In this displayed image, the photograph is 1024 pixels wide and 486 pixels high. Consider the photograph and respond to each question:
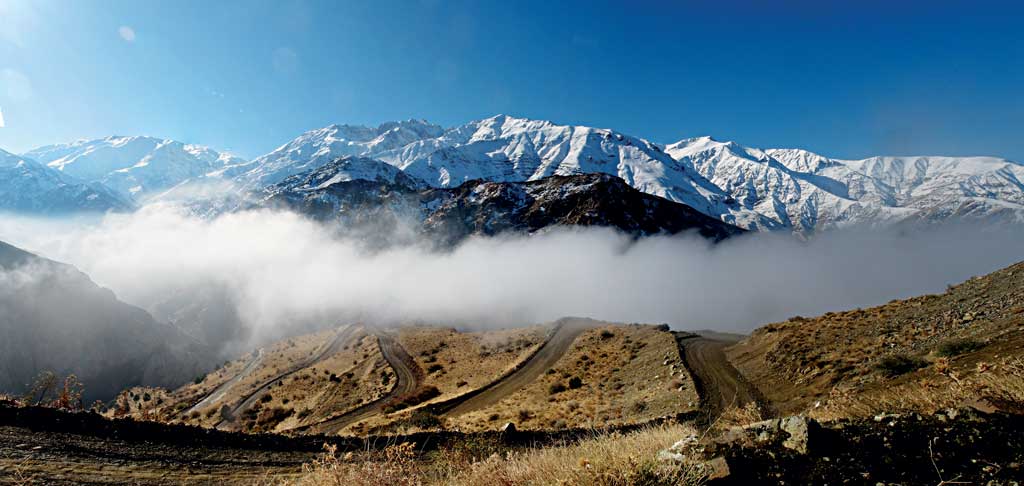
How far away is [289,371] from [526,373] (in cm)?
3936

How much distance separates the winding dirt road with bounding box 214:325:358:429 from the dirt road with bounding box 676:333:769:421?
1632 inches

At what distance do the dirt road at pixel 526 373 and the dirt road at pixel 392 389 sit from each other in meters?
8.30

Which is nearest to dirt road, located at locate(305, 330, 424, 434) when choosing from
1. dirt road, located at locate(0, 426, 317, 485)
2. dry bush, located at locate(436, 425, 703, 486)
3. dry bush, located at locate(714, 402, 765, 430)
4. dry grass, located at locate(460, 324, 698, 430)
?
dry grass, located at locate(460, 324, 698, 430)

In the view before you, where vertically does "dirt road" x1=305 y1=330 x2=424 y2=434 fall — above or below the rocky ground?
below

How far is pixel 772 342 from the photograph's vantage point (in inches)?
1245

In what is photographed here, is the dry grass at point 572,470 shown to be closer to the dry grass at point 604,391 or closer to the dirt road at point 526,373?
the dry grass at point 604,391

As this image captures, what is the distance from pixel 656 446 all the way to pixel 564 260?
168 meters

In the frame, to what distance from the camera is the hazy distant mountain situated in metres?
83.4

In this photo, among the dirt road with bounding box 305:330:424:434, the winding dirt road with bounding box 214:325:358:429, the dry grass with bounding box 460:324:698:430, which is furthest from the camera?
the winding dirt road with bounding box 214:325:358:429

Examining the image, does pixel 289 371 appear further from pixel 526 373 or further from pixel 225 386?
pixel 526 373

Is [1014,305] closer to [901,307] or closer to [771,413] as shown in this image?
[901,307]

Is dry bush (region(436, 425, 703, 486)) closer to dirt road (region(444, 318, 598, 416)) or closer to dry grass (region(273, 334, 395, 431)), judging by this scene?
dirt road (region(444, 318, 598, 416))

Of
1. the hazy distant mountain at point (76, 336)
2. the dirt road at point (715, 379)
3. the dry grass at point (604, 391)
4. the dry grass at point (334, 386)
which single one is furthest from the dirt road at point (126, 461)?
the hazy distant mountain at point (76, 336)

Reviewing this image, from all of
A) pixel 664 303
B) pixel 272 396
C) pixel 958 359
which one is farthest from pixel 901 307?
pixel 664 303
